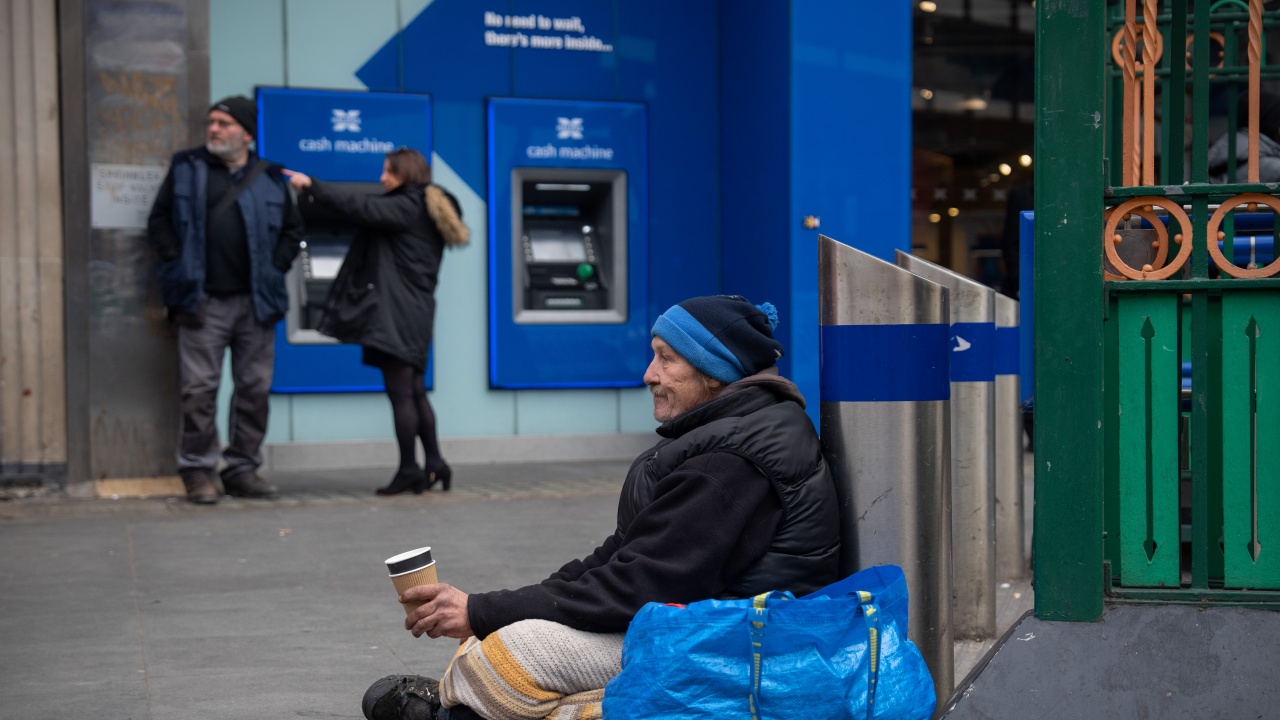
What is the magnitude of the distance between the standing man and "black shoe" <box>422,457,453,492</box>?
0.88m

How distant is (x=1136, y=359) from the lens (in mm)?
3172

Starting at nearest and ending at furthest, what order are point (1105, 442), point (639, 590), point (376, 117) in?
point (639, 590)
point (1105, 442)
point (376, 117)

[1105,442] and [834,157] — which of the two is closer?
[1105,442]

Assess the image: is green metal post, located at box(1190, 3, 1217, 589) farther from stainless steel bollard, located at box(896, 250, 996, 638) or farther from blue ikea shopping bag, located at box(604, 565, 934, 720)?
stainless steel bollard, located at box(896, 250, 996, 638)

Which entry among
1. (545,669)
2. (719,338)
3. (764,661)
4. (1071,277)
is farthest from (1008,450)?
(764,661)

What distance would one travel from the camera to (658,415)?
3.33 metres

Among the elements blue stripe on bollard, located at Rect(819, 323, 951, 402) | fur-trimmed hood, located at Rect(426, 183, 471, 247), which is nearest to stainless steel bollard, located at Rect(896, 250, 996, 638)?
blue stripe on bollard, located at Rect(819, 323, 951, 402)

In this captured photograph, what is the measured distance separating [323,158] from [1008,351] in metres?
5.18

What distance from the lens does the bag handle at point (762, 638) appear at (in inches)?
105

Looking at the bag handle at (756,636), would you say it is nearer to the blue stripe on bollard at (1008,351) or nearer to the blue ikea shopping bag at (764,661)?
the blue ikea shopping bag at (764,661)

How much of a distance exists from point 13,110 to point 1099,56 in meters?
6.53

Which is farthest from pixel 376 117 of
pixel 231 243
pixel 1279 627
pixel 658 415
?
pixel 1279 627

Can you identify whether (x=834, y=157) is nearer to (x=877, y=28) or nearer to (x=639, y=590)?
(x=877, y=28)

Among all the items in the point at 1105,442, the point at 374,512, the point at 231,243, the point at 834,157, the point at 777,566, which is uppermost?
the point at 834,157
